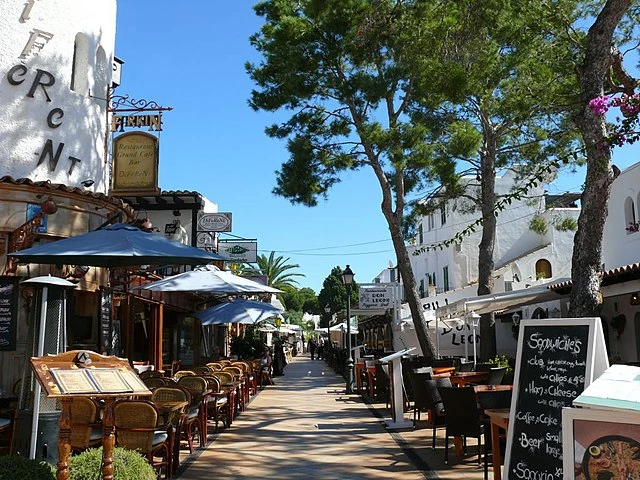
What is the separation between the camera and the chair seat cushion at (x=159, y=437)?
7.02m

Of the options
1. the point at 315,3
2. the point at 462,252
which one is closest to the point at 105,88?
the point at 315,3

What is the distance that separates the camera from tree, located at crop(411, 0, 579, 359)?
36.3 feet

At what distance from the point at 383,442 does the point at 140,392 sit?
5.93 m

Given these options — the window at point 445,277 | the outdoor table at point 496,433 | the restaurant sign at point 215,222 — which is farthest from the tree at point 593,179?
the window at point 445,277

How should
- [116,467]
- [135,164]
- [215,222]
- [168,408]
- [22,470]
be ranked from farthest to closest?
[215,222]
[135,164]
[168,408]
[116,467]
[22,470]

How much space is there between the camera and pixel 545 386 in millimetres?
5309

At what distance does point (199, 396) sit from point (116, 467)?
4.35 metres

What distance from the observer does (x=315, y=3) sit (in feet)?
51.7

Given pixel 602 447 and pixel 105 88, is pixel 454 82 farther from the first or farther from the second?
pixel 602 447

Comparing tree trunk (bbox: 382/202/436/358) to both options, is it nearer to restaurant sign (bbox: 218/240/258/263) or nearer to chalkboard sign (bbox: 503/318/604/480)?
restaurant sign (bbox: 218/240/258/263)

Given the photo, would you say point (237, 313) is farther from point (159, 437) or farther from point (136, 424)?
point (136, 424)

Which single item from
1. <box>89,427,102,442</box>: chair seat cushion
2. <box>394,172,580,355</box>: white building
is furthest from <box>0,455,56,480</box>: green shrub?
<box>394,172,580,355</box>: white building

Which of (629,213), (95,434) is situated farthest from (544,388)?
(629,213)

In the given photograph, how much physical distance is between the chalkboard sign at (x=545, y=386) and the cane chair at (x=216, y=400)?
550 cm
